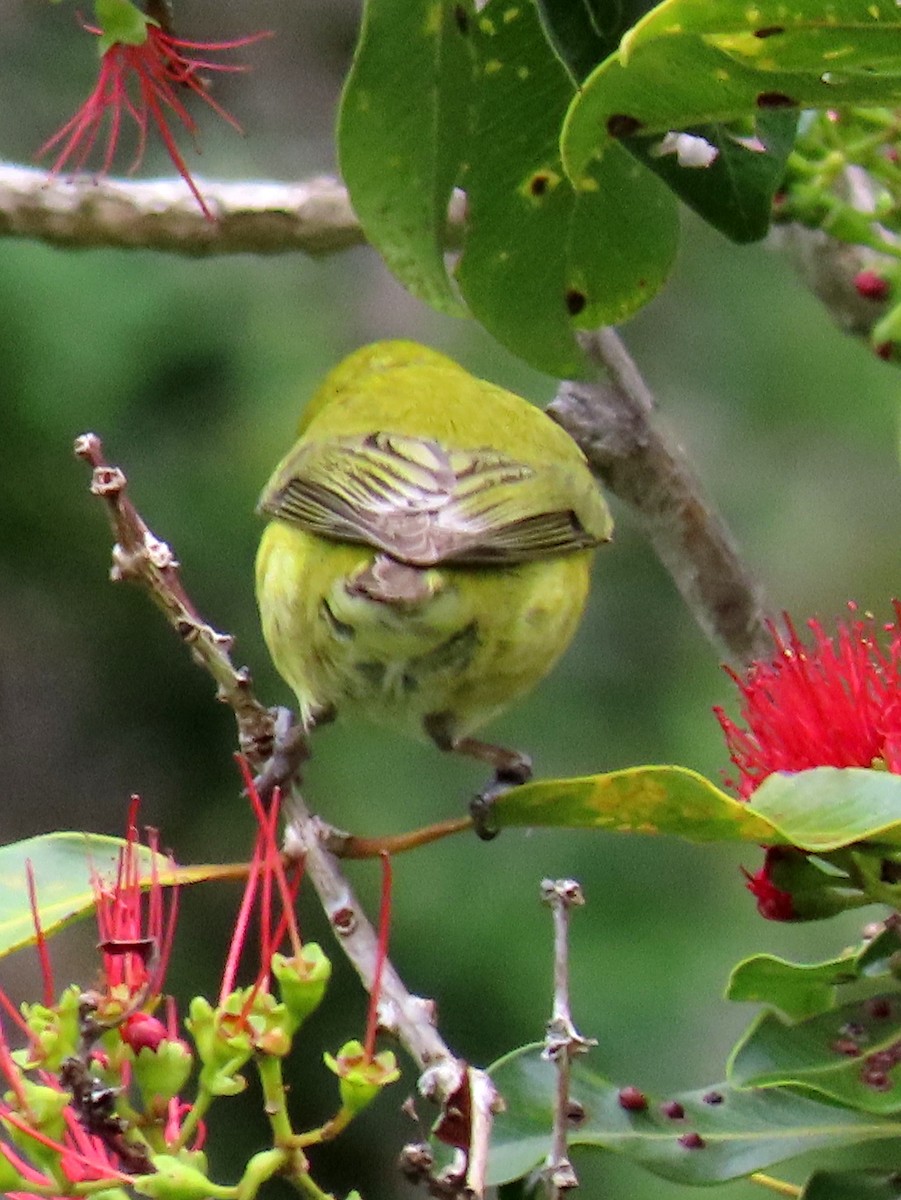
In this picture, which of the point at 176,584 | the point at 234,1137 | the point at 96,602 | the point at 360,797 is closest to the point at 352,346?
the point at 96,602

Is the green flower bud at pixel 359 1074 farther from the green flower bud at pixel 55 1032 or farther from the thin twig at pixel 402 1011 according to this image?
the green flower bud at pixel 55 1032

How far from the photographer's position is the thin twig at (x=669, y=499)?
239 cm

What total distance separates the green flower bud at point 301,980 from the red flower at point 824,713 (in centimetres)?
51

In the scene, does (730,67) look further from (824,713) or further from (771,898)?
(771,898)

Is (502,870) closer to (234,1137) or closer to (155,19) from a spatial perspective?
(234,1137)

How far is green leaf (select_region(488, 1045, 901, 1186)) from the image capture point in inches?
66.7

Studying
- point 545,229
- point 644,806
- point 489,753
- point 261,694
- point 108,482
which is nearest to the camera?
point 108,482

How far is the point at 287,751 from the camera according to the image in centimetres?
193

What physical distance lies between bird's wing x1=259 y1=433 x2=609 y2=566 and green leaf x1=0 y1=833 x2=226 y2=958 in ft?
2.04

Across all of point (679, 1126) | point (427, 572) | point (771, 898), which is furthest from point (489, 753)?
point (771, 898)

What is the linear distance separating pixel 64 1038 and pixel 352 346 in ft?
12.0

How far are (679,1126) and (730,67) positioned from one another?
1.01 metres

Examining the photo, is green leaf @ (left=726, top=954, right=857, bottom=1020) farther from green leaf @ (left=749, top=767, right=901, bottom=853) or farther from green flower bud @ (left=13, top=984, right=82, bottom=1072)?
green flower bud @ (left=13, top=984, right=82, bottom=1072)

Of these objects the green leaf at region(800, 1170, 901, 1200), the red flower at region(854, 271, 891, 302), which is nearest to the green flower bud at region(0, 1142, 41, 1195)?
the green leaf at region(800, 1170, 901, 1200)
